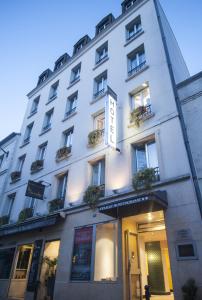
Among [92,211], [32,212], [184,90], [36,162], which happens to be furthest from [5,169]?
[184,90]

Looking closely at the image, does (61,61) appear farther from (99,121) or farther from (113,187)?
(113,187)

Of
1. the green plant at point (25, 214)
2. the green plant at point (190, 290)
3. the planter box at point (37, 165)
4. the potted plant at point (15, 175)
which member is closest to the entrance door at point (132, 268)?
the green plant at point (190, 290)

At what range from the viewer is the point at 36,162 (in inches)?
564

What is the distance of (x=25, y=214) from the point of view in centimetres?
1277

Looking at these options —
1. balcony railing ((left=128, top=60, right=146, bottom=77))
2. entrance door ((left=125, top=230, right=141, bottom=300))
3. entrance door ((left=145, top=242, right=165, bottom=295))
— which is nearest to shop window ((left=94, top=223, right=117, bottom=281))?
entrance door ((left=125, top=230, right=141, bottom=300))

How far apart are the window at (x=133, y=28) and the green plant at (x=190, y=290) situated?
13.1m

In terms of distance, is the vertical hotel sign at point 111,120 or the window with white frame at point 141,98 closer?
the vertical hotel sign at point 111,120

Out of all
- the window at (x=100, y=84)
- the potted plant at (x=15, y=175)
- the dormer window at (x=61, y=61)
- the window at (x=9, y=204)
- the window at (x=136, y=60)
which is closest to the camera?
the window at (x=136, y=60)

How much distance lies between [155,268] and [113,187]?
15.1ft

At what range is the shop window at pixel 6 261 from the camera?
12.0m

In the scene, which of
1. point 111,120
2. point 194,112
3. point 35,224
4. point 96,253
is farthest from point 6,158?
point 194,112

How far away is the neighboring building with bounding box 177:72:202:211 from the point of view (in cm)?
783

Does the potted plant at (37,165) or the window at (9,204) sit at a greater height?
the potted plant at (37,165)

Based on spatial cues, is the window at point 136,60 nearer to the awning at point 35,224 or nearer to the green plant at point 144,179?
the green plant at point 144,179
